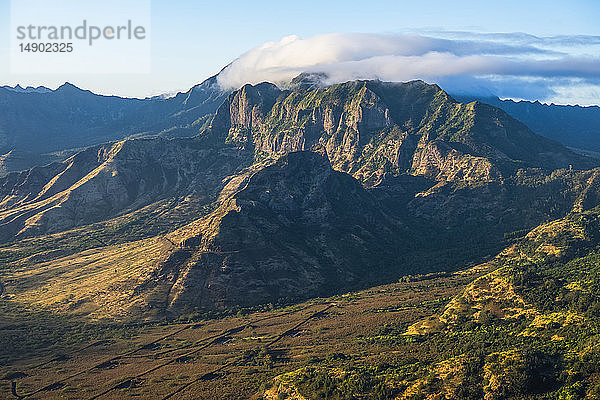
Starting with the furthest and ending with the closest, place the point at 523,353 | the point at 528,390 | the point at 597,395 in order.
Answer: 1. the point at 523,353
2. the point at 528,390
3. the point at 597,395

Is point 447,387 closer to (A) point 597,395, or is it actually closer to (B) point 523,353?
(B) point 523,353

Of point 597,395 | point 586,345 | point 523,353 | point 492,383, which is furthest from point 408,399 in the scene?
point 586,345

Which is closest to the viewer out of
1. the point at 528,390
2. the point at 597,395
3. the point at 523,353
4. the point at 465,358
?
the point at 597,395

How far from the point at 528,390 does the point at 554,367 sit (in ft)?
54.0

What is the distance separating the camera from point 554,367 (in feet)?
585

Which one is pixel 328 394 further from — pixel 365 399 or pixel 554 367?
pixel 554 367

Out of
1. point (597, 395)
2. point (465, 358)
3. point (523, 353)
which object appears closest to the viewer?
point (597, 395)

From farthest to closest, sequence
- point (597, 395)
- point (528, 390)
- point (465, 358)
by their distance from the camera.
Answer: point (465, 358) < point (528, 390) < point (597, 395)

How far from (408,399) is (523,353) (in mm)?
45158

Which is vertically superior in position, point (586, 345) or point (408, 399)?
point (586, 345)

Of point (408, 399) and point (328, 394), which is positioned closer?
point (408, 399)

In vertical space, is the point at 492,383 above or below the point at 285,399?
above

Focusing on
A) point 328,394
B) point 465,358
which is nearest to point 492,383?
point 465,358

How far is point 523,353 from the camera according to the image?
7224 inches
